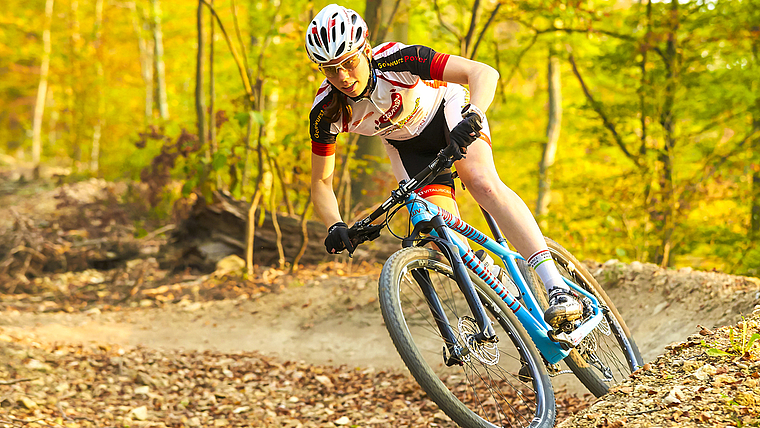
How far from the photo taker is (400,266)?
2.53 m

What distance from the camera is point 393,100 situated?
3.05 meters

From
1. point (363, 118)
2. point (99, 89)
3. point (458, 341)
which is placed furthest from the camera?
point (99, 89)

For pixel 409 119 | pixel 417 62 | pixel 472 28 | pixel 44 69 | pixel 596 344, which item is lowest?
pixel 596 344

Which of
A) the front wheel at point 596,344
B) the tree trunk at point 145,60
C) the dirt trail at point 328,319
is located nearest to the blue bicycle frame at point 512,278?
the front wheel at point 596,344

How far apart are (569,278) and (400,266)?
1608 millimetres

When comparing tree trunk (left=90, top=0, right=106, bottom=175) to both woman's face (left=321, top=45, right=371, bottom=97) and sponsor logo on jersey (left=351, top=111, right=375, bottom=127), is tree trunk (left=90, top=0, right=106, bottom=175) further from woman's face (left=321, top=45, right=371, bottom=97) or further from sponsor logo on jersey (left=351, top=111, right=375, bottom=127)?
woman's face (left=321, top=45, right=371, bottom=97)

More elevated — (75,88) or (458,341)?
(75,88)

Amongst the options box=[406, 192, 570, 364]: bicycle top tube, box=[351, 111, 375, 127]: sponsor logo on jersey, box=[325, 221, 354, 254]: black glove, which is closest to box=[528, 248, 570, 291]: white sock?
box=[406, 192, 570, 364]: bicycle top tube

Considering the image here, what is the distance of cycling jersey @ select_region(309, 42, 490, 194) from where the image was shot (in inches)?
118

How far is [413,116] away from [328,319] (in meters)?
4.08

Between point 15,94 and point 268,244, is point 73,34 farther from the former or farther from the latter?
point 268,244

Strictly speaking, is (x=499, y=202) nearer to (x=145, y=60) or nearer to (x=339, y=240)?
(x=339, y=240)

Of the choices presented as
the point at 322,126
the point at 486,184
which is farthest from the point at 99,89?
the point at 486,184

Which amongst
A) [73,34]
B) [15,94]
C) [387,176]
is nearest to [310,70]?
[387,176]
